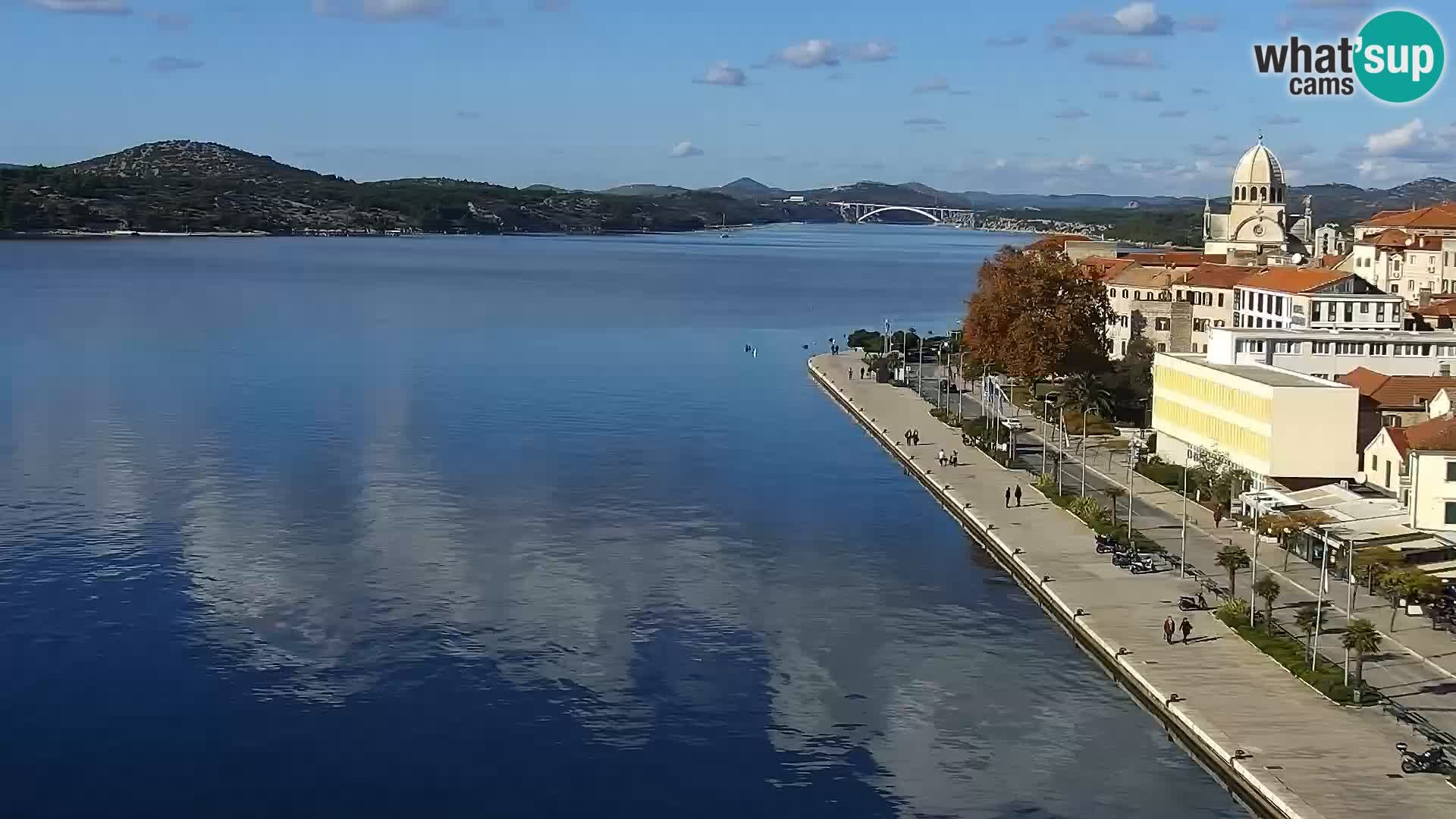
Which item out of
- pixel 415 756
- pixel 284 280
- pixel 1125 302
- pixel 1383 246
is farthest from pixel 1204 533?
pixel 284 280

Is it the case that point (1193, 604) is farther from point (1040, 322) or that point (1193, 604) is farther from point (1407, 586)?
point (1040, 322)

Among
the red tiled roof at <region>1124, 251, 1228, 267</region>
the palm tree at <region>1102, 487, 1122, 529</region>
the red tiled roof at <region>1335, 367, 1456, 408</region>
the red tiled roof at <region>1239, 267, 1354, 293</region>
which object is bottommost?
the palm tree at <region>1102, 487, 1122, 529</region>

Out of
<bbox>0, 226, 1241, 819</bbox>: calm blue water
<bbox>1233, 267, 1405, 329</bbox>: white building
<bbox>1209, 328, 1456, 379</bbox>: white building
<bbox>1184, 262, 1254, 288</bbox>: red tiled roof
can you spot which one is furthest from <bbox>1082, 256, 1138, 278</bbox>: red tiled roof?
<bbox>1209, 328, 1456, 379</bbox>: white building

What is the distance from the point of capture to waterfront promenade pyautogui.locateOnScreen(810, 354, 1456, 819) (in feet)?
59.0

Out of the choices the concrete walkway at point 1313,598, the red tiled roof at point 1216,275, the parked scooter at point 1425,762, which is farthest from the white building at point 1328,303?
the parked scooter at point 1425,762

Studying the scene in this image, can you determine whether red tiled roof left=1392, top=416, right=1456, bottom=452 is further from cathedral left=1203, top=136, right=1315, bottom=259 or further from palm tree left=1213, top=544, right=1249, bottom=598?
cathedral left=1203, top=136, right=1315, bottom=259

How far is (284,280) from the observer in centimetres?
11550

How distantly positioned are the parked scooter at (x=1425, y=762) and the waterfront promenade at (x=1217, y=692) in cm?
10

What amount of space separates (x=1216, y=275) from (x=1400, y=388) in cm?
1937

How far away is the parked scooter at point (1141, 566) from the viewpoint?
28.2 metres

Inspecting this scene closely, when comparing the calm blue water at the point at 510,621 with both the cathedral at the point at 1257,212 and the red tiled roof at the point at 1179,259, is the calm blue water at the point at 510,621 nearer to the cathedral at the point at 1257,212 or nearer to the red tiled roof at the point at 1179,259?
the red tiled roof at the point at 1179,259

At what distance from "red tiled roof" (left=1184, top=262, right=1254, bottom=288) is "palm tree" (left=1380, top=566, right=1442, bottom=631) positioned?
2785cm

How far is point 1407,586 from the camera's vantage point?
79.9 ft

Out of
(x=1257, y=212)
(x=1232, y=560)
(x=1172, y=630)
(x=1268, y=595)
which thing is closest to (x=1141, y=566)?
(x=1232, y=560)
